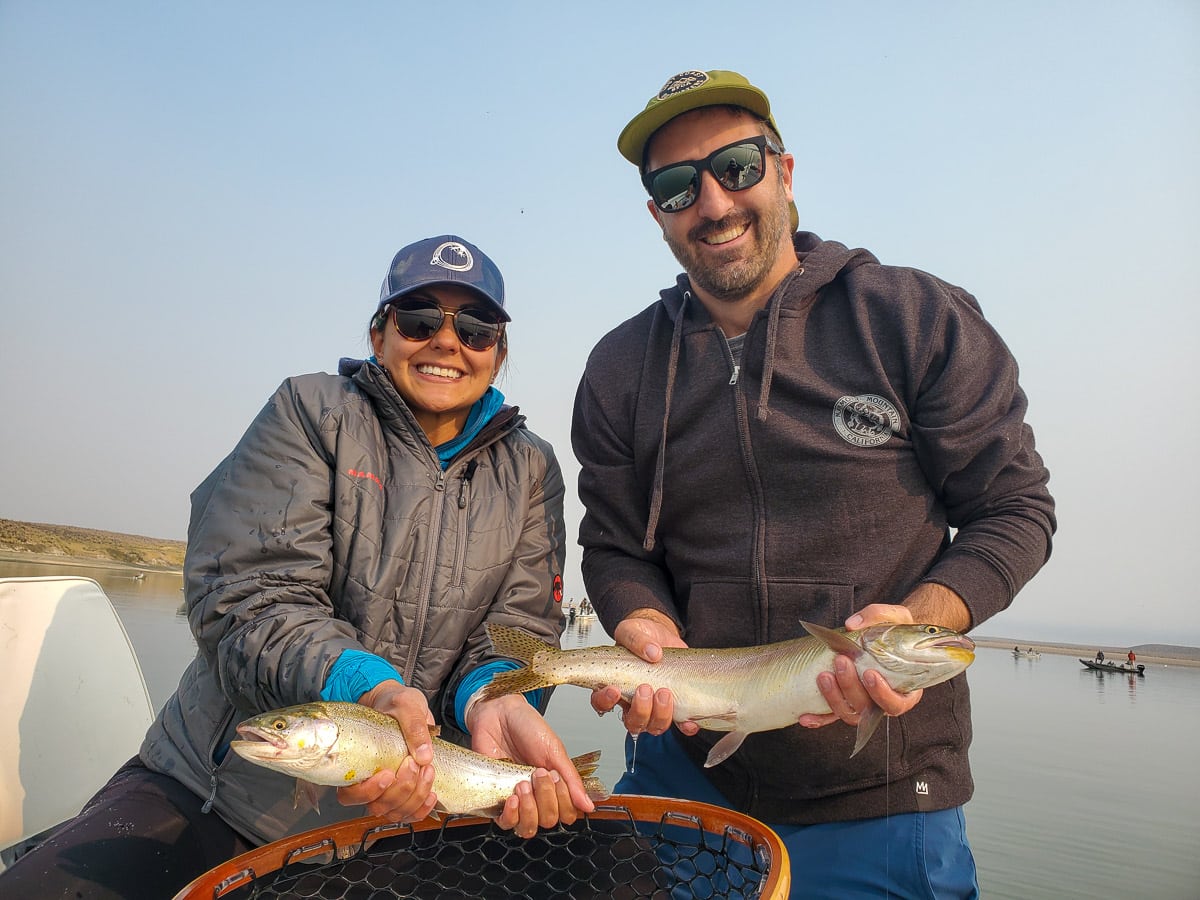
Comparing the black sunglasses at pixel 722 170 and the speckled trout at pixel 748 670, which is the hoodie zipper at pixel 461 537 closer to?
the speckled trout at pixel 748 670

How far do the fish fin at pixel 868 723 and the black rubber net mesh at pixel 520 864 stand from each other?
66 centimetres

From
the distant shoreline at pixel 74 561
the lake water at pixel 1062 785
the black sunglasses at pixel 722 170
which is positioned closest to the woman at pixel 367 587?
the black sunglasses at pixel 722 170

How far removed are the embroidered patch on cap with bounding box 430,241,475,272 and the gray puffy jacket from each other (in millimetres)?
682

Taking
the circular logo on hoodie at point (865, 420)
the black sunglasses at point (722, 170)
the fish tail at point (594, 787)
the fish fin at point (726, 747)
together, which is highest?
the black sunglasses at point (722, 170)

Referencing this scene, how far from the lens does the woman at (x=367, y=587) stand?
2840 mm

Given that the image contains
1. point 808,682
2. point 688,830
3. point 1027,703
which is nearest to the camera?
point 688,830

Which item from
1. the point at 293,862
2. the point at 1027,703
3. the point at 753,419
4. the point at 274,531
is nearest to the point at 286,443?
the point at 274,531

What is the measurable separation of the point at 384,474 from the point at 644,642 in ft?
5.15

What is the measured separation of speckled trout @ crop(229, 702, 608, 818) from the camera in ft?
8.29

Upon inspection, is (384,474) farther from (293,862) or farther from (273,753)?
(293,862)

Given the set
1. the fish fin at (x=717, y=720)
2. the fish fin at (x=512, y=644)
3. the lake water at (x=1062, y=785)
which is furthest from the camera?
the lake water at (x=1062, y=785)

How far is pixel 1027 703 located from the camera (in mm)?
26750

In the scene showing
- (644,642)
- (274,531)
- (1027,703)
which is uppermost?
(274,531)

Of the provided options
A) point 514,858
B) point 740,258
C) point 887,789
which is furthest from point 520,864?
point 740,258
